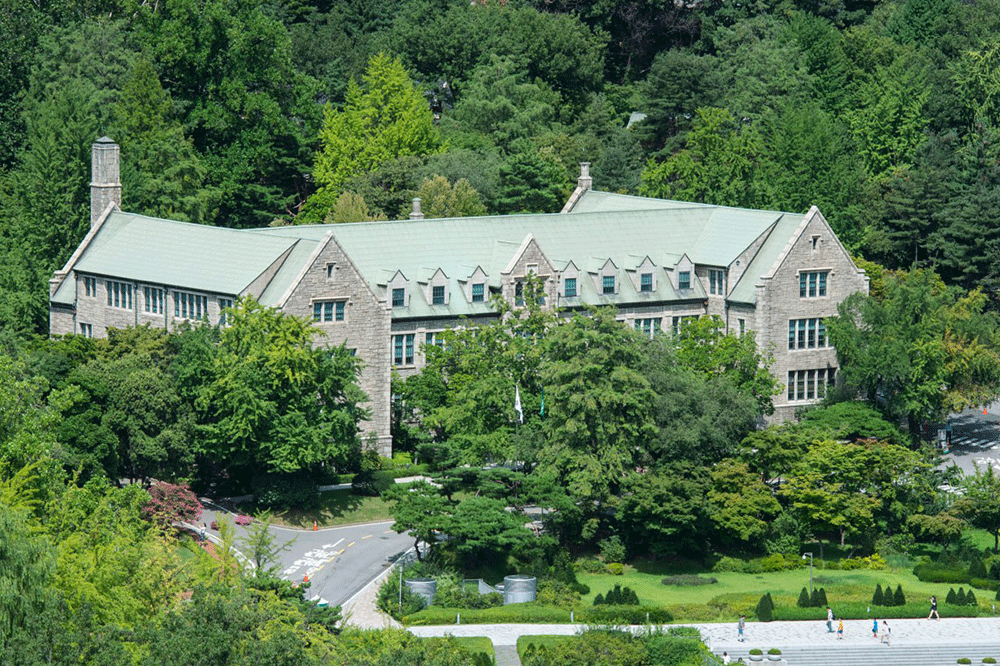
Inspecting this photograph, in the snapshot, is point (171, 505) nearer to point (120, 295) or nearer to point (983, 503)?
point (120, 295)

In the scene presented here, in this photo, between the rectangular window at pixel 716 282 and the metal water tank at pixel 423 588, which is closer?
the metal water tank at pixel 423 588

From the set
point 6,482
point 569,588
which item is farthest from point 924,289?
point 6,482

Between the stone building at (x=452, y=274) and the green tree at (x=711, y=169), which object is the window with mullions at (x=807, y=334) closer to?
the stone building at (x=452, y=274)

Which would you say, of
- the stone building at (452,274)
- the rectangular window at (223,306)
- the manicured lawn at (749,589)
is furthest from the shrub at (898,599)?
the rectangular window at (223,306)

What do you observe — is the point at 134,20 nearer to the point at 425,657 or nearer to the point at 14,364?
the point at 14,364

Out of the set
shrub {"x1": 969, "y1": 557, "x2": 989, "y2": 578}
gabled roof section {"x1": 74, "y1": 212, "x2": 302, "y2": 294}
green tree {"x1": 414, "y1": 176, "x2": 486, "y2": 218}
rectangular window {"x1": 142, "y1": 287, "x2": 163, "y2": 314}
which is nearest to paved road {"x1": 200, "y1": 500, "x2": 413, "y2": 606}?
gabled roof section {"x1": 74, "y1": 212, "x2": 302, "y2": 294}

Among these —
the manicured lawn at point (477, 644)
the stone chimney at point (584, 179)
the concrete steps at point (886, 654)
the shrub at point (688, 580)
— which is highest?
the stone chimney at point (584, 179)

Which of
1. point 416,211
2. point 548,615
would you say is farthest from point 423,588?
point 416,211
